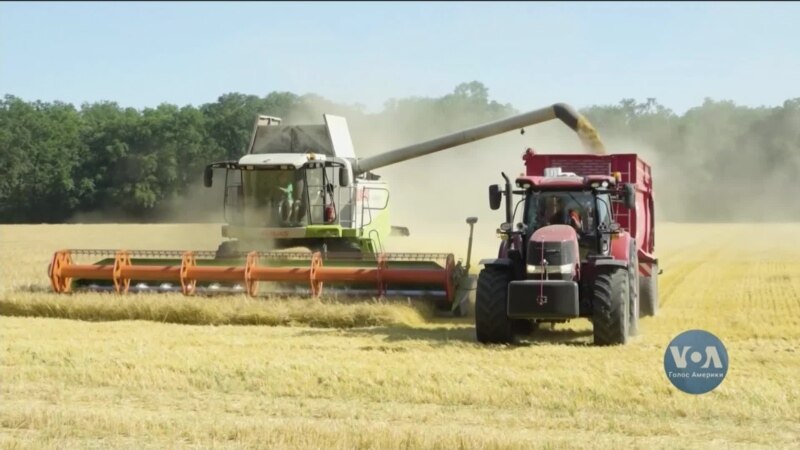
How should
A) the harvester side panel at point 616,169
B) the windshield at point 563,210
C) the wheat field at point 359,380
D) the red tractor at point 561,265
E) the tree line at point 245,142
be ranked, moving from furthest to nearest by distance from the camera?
the tree line at point 245,142
the harvester side panel at point 616,169
the windshield at point 563,210
the red tractor at point 561,265
the wheat field at point 359,380

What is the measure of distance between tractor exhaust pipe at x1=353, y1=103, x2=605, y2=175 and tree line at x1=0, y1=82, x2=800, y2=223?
9.81 feet

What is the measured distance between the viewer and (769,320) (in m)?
12.2

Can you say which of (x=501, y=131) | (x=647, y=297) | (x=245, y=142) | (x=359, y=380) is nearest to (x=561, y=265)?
(x=359, y=380)

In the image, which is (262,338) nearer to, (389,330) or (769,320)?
(389,330)

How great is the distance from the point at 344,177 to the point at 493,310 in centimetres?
521

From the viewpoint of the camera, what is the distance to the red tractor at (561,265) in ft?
33.0

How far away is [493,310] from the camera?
408 inches

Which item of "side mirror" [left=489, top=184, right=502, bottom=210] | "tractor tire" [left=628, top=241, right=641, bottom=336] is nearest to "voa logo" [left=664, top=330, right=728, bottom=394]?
"tractor tire" [left=628, top=241, right=641, bottom=336]

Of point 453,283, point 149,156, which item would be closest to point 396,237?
point 453,283

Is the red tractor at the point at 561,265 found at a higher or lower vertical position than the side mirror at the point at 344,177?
lower

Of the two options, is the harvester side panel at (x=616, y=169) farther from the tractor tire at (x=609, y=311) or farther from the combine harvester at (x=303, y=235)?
the tractor tire at (x=609, y=311)

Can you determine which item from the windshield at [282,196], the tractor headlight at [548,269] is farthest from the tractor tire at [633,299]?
the windshield at [282,196]

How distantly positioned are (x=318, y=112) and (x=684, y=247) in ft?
33.1

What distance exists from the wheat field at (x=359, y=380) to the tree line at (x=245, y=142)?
13.4 feet
